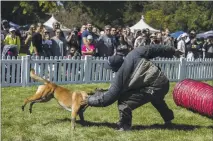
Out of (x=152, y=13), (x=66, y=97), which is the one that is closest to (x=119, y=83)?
(x=66, y=97)

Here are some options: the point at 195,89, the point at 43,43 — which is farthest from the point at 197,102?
the point at 43,43

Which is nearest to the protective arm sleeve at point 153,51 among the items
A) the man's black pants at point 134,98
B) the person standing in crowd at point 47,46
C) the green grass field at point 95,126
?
the man's black pants at point 134,98

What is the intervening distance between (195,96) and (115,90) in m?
2.67

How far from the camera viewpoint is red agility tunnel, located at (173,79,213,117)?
8102 millimetres

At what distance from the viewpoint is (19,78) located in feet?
38.1

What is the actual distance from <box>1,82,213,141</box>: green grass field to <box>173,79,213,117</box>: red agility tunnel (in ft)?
0.55

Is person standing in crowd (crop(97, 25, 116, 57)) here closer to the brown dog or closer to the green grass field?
the green grass field

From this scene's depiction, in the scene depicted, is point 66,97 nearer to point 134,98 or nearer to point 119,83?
point 119,83

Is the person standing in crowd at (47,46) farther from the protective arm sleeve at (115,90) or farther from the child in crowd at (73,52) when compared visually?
the protective arm sleeve at (115,90)

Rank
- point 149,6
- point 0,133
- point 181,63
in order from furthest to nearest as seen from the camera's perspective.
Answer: point 149,6
point 181,63
point 0,133

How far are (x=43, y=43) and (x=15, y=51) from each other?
100cm

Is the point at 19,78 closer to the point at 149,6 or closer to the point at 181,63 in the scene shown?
the point at 181,63

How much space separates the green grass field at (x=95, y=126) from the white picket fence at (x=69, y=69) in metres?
2.30

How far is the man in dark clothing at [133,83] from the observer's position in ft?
21.4
